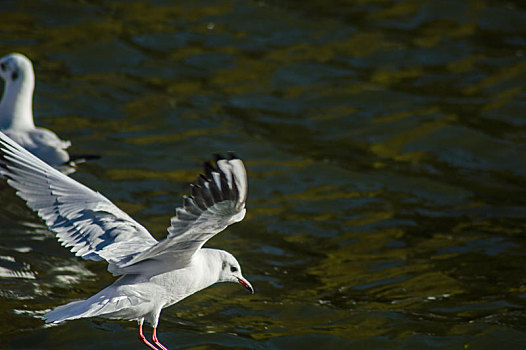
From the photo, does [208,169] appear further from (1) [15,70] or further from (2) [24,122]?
(1) [15,70]

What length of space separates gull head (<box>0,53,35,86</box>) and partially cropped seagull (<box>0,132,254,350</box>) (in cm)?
270

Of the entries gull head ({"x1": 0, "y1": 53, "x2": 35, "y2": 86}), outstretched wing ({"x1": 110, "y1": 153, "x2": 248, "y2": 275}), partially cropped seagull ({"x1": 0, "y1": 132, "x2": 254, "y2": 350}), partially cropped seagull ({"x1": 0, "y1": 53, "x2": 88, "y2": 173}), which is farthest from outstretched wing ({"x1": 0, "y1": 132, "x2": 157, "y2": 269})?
gull head ({"x1": 0, "y1": 53, "x2": 35, "y2": 86})

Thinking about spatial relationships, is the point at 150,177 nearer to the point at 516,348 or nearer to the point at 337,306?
the point at 337,306

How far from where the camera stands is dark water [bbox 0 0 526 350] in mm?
6125

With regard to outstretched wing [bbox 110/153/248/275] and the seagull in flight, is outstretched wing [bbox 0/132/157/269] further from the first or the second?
the seagull in flight

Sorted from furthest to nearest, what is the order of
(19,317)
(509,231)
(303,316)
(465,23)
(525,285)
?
(465,23), (509,231), (525,285), (303,316), (19,317)

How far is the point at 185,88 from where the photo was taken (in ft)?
34.3

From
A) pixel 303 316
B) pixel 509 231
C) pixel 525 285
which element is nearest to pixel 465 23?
pixel 509 231

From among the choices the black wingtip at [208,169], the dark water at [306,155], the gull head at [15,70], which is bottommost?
the dark water at [306,155]

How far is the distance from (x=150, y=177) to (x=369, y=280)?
276 centimetres

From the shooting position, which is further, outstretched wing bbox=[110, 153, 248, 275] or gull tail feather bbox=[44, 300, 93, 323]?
gull tail feather bbox=[44, 300, 93, 323]

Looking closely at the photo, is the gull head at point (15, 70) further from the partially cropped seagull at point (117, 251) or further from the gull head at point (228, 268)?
the gull head at point (228, 268)

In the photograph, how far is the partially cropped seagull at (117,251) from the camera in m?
4.71

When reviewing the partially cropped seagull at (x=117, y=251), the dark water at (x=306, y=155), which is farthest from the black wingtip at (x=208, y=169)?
the dark water at (x=306, y=155)
